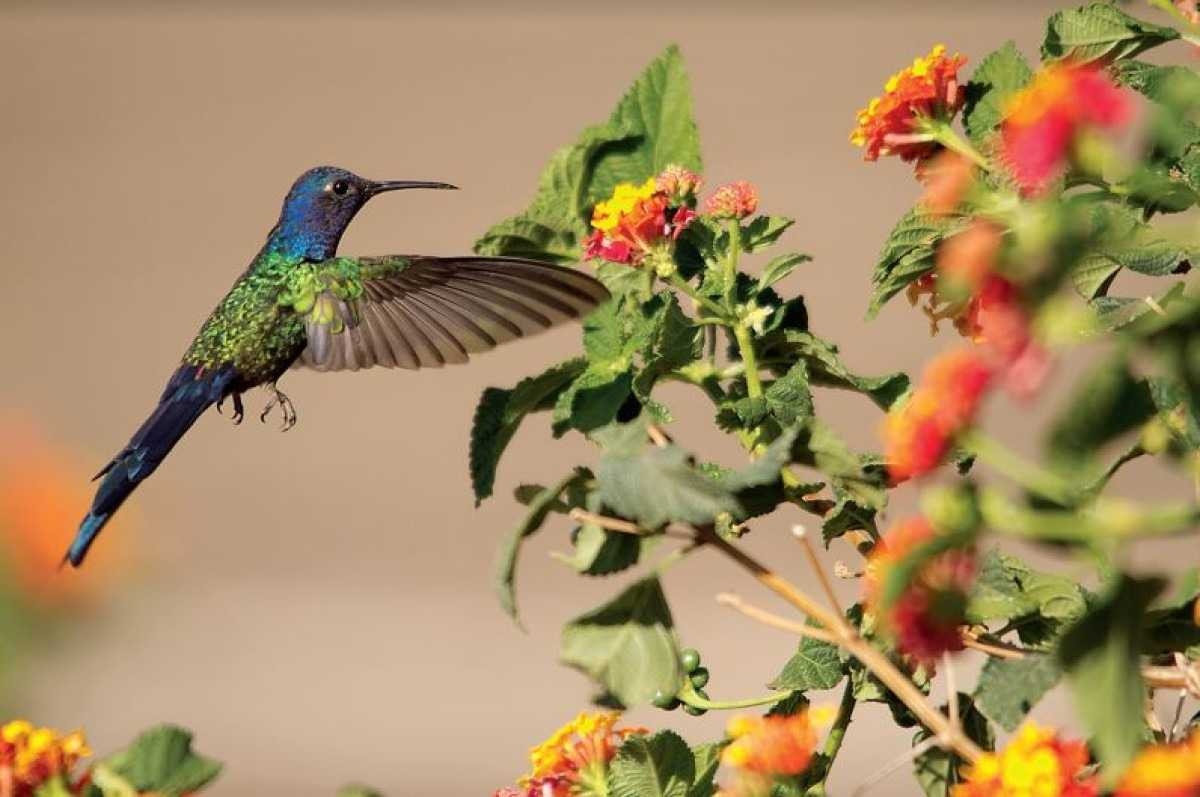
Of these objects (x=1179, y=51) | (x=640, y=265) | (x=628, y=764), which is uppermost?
(x=1179, y=51)

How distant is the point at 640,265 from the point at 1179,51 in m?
4.68

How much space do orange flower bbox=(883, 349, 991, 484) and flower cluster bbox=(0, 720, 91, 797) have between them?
1.11 feet

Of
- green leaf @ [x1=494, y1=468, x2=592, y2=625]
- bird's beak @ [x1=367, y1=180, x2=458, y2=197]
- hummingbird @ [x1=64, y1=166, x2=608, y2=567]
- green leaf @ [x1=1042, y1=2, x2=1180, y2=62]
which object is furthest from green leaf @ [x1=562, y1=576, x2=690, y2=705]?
bird's beak @ [x1=367, y1=180, x2=458, y2=197]

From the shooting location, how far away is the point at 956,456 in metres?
0.76

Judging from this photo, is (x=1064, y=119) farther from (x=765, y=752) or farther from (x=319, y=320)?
(x=319, y=320)

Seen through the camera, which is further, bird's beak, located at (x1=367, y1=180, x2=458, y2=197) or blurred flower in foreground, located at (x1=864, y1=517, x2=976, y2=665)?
bird's beak, located at (x1=367, y1=180, x2=458, y2=197)

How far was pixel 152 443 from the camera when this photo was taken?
4.59ft

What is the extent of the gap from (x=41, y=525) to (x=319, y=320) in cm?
35

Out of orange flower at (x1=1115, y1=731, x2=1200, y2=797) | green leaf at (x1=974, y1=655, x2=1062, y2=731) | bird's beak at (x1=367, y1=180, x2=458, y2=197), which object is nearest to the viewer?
orange flower at (x1=1115, y1=731, x2=1200, y2=797)

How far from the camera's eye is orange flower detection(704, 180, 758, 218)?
861 mm

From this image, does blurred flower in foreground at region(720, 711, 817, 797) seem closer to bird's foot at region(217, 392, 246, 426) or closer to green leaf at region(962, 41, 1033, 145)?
green leaf at region(962, 41, 1033, 145)

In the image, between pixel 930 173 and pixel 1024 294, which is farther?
pixel 930 173

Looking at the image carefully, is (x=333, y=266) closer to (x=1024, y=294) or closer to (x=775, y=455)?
(x=775, y=455)

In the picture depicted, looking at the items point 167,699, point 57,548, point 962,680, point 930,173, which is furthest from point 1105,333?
point 167,699
